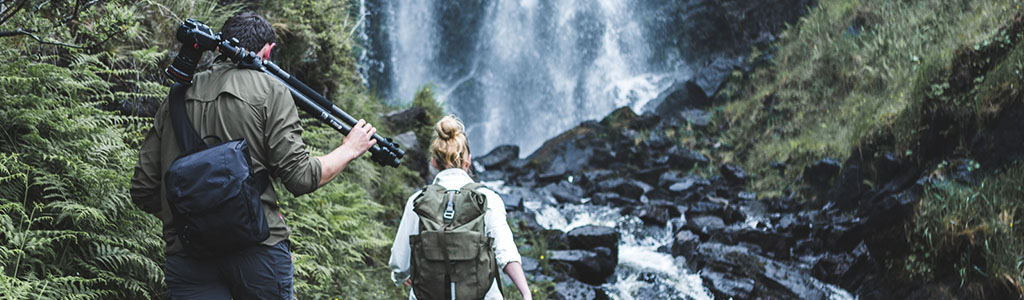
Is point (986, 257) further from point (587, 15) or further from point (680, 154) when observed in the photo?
point (587, 15)

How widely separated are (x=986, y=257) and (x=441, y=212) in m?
6.01

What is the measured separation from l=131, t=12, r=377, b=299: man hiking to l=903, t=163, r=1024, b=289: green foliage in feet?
21.1

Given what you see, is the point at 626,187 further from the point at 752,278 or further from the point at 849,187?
the point at 752,278

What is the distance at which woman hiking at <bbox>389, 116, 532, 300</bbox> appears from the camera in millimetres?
2689

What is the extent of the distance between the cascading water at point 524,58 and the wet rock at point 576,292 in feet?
48.7

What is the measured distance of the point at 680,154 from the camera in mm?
15656

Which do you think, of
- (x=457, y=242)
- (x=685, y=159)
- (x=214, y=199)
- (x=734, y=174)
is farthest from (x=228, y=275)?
(x=685, y=159)

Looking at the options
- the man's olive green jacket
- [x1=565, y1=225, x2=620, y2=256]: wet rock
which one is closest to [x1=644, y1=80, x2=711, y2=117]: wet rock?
[x1=565, y1=225, x2=620, y2=256]: wet rock

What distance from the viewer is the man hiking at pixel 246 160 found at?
2.28m

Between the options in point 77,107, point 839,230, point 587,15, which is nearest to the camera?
point 77,107

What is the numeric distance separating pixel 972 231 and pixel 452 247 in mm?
6303

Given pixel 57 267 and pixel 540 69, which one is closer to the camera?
pixel 57 267

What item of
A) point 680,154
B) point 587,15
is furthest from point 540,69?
point 680,154

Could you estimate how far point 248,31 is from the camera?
2420 millimetres
